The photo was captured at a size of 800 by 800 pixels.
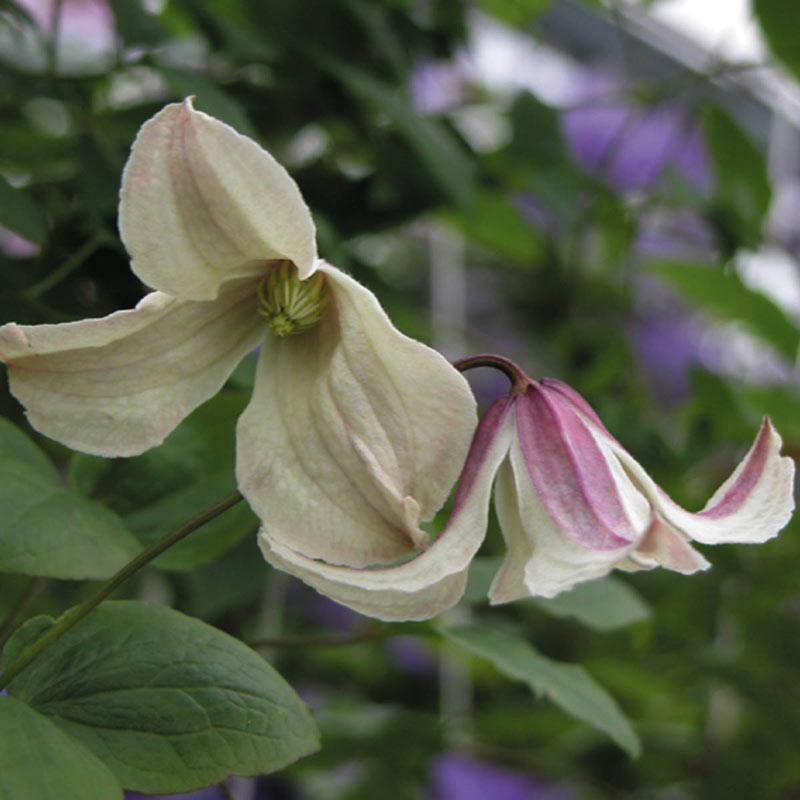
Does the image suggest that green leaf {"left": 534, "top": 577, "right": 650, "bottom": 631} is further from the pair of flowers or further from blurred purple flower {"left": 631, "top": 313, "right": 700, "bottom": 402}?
blurred purple flower {"left": 631, "top": 313, "right": 700, "bottom": 402}

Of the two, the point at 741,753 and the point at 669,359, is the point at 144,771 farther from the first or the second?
the point at 669,359

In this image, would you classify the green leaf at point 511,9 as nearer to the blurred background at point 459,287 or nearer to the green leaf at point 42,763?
the blurred background at point 459,287

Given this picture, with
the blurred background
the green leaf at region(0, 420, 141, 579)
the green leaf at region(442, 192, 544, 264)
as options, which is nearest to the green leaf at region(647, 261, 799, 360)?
the blurred background

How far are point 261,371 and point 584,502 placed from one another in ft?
0.40

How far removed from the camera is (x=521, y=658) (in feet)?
1.58

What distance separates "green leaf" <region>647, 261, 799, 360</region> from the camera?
84 cm

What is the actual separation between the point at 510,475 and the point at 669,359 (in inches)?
41.2

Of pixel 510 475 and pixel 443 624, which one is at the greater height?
pixel 510 475

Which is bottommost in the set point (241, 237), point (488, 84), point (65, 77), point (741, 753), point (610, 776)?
point (610, 776)

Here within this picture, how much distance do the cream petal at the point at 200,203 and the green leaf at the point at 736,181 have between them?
1.75ft

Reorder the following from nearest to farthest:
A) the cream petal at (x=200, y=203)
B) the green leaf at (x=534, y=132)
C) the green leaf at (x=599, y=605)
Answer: the cream petal at (x=200, y=203), the green leaf at (x=599, y=605), the green leaf at (x=534, y=132)

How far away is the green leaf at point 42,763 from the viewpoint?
294mm

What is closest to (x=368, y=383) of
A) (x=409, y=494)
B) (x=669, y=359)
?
→ (x=409, y=494)

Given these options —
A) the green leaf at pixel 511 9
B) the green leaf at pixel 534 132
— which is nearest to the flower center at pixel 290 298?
the green leaf at pixel 534 132
